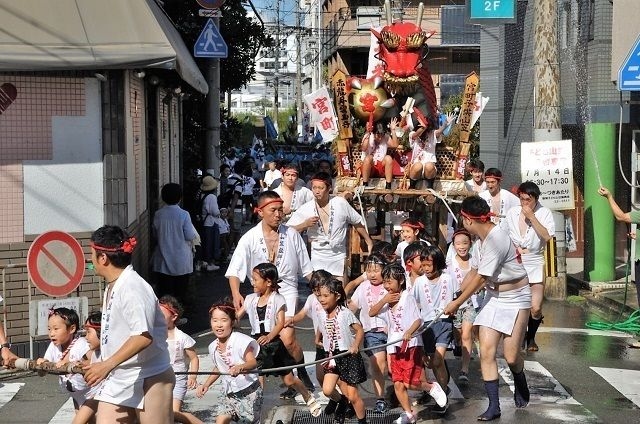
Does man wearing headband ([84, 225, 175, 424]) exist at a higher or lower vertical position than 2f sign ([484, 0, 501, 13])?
lower

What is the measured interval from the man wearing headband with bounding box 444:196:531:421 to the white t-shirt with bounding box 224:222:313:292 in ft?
4.86

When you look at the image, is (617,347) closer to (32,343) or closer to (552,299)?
(552,299)

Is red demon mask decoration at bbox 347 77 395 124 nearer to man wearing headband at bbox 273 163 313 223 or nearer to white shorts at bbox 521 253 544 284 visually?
man wearing headband at bbox 273 163 313 223

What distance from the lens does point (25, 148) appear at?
1115 cm

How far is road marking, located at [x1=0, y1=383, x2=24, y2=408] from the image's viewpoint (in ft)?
32.0

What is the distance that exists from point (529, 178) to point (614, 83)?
2.03m

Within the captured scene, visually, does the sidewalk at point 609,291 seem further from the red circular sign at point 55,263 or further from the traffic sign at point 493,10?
the red circular sign at point 55,263

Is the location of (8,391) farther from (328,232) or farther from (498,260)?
(498,260)

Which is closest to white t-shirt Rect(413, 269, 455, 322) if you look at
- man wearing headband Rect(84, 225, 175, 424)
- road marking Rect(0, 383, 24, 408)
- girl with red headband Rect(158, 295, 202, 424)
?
girl with red headband Rect(158, 295, 202, 424)

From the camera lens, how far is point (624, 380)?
10.8 metres

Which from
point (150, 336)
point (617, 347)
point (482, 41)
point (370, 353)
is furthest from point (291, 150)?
point (150, 336)

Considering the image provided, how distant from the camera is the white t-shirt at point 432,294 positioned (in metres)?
9.50

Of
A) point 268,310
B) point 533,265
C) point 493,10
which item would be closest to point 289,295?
point 268,310

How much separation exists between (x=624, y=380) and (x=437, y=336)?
232 cm
